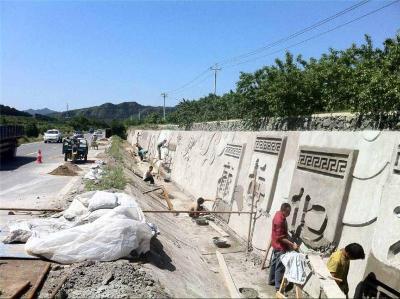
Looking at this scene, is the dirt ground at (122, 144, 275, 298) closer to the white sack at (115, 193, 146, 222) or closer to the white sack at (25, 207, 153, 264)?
the white sack at (25, 207, 153, 264)

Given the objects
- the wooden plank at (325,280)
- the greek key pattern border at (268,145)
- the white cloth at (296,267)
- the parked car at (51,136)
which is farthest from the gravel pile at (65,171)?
Result: the parked car at (51,136)

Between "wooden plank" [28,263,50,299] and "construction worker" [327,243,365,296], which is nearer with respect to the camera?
"wooden plank" [28,263,50,299]

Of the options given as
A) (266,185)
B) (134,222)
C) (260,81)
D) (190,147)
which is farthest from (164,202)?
(134,222)

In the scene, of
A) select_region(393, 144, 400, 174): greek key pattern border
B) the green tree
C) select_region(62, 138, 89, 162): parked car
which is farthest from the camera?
the green tree

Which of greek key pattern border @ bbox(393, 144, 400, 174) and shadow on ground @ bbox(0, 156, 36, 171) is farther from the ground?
greek key pattern border @ bbox(393, 144, 400, 174)

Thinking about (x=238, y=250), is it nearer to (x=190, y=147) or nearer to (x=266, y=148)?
(x=266, y=148)

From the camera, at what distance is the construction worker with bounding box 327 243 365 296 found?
5.67 metres

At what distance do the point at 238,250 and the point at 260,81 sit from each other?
656 cm

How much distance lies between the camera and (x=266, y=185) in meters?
10.3

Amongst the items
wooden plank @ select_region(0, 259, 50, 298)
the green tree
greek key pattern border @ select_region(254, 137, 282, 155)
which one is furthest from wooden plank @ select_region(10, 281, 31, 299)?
the green tree

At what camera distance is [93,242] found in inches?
260

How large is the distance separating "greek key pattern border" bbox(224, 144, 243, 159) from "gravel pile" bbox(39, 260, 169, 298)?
7.29 metres

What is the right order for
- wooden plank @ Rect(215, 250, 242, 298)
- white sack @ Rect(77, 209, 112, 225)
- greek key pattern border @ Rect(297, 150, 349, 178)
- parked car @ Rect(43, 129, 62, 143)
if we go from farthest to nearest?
parked car @ Rect(43, 129, 62, 143) < white sack @ Rect(77, 209, 112, 225) < greek key pattern border @ Rect(297, 150, 349, 178) < wooden plank @ Rect(215, 250, 242, 298)

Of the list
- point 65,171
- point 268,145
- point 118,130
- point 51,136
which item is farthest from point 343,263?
point 118,130
